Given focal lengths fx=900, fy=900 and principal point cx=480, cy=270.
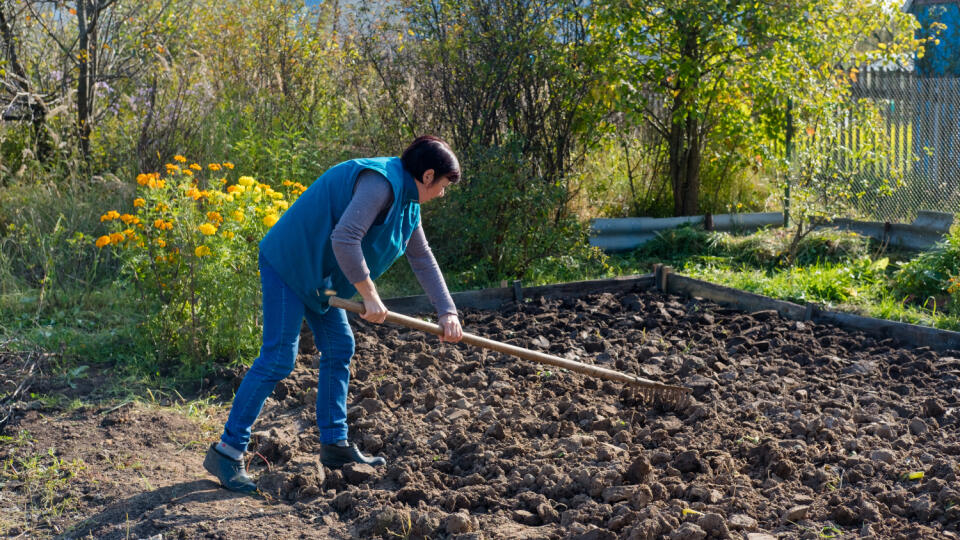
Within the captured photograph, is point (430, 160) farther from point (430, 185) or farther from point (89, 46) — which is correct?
point (89, 46)

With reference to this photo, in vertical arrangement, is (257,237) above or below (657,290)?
above

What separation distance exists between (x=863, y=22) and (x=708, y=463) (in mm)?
6817

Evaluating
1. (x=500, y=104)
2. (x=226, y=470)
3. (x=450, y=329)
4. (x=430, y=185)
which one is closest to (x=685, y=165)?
(x=500, y=104)

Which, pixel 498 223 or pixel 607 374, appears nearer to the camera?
pixel 607 374

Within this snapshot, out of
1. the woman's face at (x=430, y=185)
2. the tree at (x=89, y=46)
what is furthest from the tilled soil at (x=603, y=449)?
the tree at (x=89, y=46)

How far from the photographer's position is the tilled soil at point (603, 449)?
3434mm

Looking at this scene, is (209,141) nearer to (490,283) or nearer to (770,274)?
(490,283)

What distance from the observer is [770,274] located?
26.2 ft

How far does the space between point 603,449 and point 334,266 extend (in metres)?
1.43

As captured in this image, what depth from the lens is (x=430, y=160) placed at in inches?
137

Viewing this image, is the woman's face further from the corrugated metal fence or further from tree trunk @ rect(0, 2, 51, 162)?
the corrugated metal fence

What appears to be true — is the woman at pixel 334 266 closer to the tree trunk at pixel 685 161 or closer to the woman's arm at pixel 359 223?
the woman's arm at pixel 359 223

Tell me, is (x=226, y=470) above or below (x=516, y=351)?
below

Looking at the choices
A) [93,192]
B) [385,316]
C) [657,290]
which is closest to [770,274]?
[657,290]
